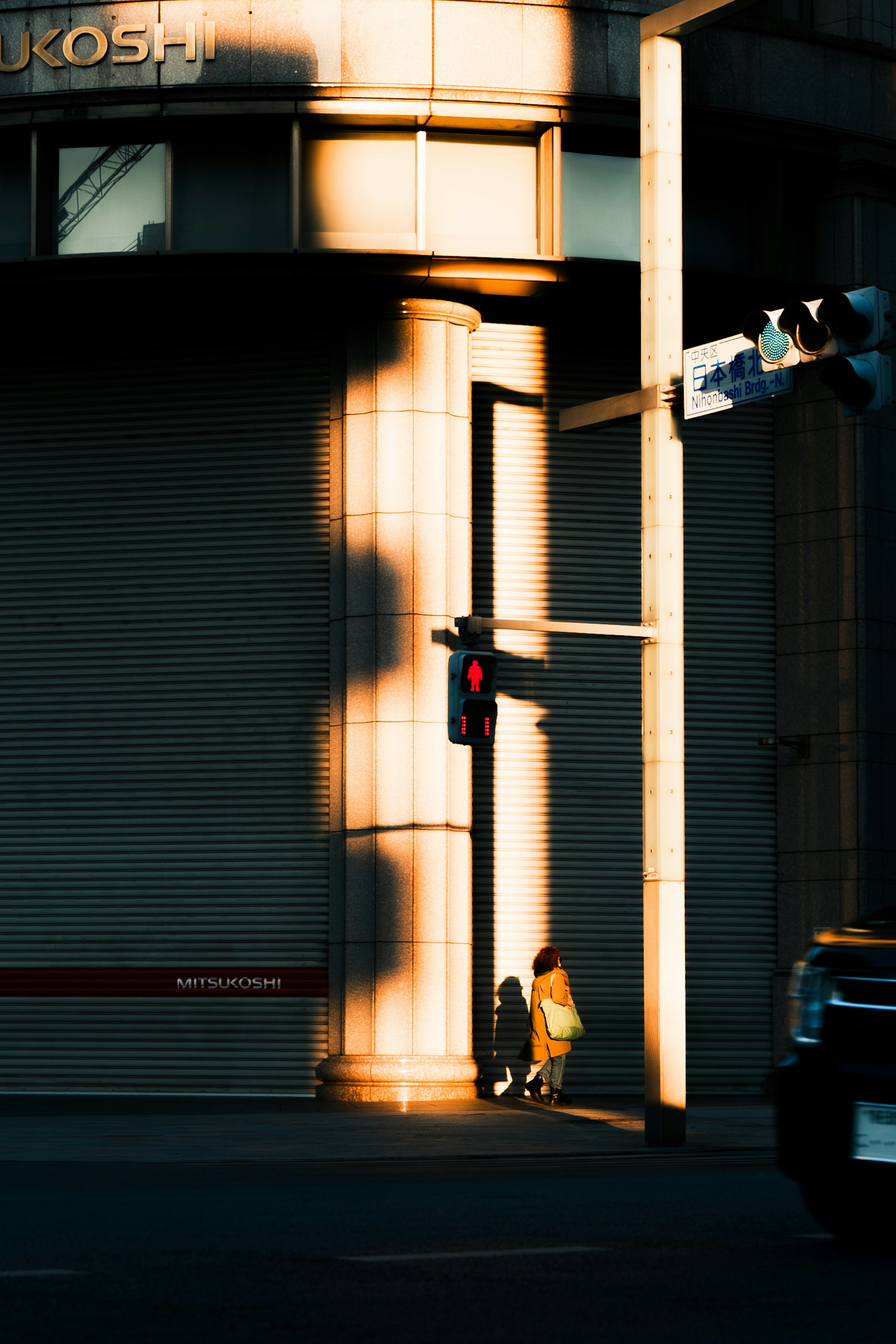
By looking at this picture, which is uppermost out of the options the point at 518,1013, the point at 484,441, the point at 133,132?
the point at 133,132

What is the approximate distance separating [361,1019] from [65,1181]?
25.8ft

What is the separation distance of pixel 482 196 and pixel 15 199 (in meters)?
4.63

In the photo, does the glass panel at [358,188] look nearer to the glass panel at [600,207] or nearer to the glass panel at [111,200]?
the glass panel at [111,200]

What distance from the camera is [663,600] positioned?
47.2 ft

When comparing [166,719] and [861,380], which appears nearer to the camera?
[861,380]

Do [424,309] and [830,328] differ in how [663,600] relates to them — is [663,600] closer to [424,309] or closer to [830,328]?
[830,328]

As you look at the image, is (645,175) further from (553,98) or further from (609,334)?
(609,334)

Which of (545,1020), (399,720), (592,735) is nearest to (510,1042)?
(545,1020)

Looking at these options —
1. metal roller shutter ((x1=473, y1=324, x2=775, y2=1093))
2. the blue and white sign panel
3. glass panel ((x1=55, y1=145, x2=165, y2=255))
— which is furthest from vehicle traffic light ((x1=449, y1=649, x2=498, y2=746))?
glass panel ((x1=55, y1=145, x2=165, y2=255))

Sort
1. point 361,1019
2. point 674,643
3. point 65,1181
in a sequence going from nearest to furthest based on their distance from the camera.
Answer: point 65,1181 → point 674,643 → point 361,1019

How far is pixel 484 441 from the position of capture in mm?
20156

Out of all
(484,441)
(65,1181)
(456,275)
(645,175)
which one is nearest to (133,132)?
(456,275)

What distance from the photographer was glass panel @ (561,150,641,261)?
1920cm

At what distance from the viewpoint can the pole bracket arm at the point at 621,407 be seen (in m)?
14.4
